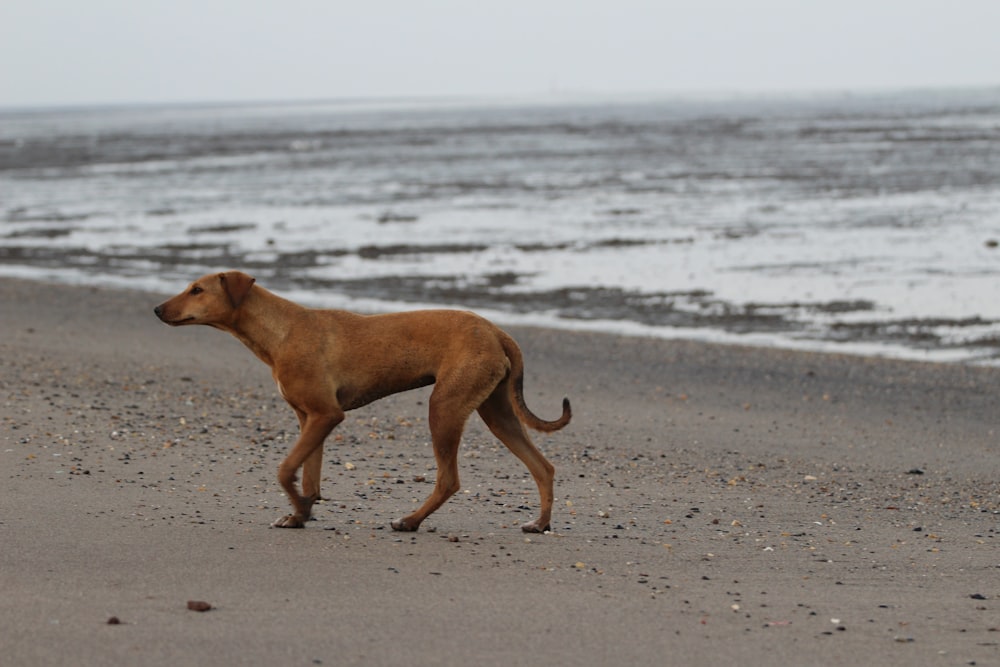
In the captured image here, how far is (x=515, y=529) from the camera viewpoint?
7844 millimetres

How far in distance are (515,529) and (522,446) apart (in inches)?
20.5

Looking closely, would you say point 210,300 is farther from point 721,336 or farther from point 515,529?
point 721,336

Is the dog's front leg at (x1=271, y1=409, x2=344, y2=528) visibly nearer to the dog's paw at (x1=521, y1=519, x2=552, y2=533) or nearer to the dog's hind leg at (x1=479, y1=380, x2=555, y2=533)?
the dog's hind leg at (x1=479, y1=380, x2=555, y2=533)

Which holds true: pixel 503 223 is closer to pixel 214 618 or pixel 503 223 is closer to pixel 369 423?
pixel 369 423

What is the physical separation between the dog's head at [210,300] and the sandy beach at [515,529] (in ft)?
4.08

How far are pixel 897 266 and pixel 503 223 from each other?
39.7 feet

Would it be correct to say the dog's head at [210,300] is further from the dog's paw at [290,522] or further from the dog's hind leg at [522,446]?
the dog's hind leg at [522,446]

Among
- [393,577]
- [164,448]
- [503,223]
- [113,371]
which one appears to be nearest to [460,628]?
[393,577]

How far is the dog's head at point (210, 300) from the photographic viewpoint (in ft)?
24.2

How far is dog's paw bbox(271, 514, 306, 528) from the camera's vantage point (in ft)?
24.6

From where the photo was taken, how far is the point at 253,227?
109 feet

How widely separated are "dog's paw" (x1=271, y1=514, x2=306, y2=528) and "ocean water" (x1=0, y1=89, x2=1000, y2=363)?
10498 mm

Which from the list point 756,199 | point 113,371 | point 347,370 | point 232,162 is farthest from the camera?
point 232,162

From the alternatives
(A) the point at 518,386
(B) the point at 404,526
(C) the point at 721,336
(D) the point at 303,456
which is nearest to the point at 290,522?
(D) the point at 303,456
